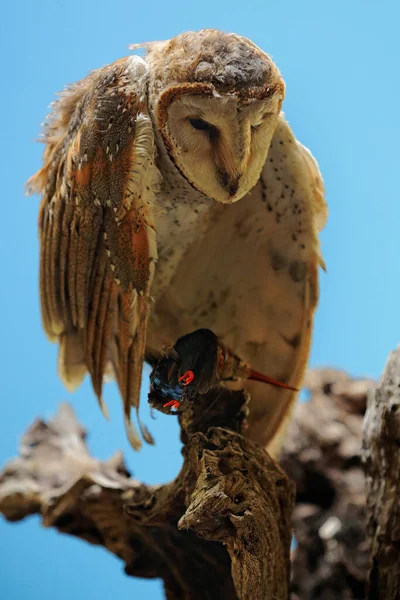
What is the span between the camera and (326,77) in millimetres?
1522

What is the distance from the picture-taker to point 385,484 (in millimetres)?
1412

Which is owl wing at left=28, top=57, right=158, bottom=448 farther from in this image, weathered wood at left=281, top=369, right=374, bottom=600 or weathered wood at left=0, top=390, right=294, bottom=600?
weathered wood at left=281, top=369, right=374, bottom=600

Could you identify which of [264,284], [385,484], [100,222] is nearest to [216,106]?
[100,222]

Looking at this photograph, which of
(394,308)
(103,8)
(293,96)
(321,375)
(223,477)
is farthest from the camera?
(321,375)

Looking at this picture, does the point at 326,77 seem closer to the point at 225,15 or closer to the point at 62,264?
the point at 225,15

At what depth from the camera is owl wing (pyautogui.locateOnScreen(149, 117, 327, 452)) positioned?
5.08 feet

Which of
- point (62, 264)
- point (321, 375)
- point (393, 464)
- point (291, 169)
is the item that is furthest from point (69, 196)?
point (321, 375)

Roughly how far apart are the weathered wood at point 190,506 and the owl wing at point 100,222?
0.17 metres

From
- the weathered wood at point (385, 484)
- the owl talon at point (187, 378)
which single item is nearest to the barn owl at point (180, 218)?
the owl talon at point (187, 378)

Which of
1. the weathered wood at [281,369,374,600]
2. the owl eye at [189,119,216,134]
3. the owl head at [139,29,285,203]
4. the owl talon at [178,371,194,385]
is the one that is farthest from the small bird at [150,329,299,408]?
the weathered wood at [281,369,374,600]

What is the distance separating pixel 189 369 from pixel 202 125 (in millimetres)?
432

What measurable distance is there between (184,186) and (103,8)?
1.67ft

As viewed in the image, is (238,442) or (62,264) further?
(62,264)

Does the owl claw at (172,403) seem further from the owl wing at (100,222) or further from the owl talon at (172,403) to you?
the owl wing at (100,222)
